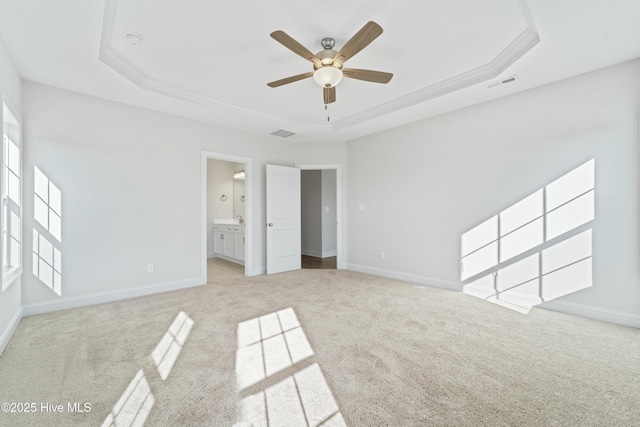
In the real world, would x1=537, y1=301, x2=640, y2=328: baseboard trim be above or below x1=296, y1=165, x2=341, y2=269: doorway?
below

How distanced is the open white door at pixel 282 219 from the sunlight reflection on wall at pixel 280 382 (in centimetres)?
260

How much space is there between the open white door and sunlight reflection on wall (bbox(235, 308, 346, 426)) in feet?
Result: 8.54

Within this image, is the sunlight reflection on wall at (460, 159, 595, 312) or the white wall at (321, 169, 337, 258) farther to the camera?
the white wall at (321, 169, 337, 258)

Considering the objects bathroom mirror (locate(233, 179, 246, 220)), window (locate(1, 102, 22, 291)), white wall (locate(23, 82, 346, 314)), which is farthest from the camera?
bathroom mirror (locate(233, 179, 246, 220))

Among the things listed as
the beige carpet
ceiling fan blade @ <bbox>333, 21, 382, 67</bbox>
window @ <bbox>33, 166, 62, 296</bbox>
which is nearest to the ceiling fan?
ceiling fan blade @ <bbox>333, 21, 382, 67</bbox>

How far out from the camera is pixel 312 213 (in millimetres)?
7719

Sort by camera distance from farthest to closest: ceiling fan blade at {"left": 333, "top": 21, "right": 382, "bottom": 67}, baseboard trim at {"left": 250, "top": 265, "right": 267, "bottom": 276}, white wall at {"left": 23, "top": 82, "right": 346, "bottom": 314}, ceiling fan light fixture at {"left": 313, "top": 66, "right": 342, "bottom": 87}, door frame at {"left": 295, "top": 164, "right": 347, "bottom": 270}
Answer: door frame at {"left": 295, "top": 164, "right": 347, "bottom": 270} → baseboard trim at {"left": 250, "top": 265, "right": 267, "bottom": 276} → white wall at {"left": 23, "top": 82, "right": 346, "bottom": 314} → ceiling fan light fixture at {"left": 313, "top": 66, "right": 342, "bottom": 87} → ceiling fan blade at {"left": 333, "top": 21, "right": 382, "bottom": 67}

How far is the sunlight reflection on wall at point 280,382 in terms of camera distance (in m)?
1.59

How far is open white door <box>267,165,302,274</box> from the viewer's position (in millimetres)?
5355

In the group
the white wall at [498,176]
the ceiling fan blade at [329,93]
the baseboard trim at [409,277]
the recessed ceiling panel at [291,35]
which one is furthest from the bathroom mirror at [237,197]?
the ceiling fan blade at [329,93]

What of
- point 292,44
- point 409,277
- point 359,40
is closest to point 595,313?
point 409,277

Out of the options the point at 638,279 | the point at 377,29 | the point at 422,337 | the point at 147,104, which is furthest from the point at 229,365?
the point at 638,279

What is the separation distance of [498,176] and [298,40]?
9.72 feet

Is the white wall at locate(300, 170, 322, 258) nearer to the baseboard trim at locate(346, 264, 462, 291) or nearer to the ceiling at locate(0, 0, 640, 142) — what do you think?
the baseboard trim at locate(346, 264, 462, 291)
